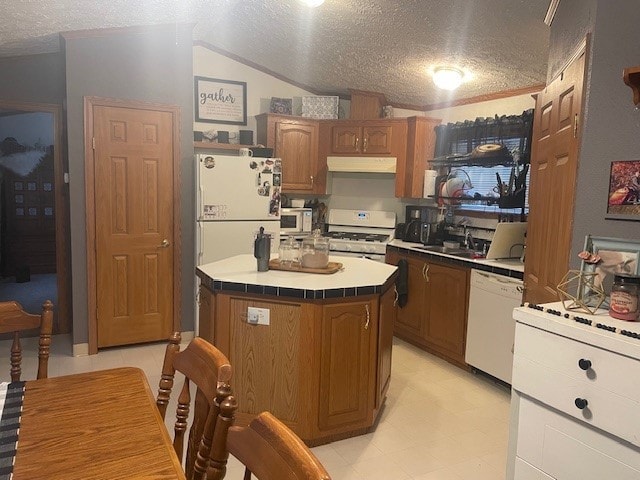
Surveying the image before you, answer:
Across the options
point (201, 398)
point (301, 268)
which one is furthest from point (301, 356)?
point (201, 398)

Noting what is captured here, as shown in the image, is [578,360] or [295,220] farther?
[295,220]

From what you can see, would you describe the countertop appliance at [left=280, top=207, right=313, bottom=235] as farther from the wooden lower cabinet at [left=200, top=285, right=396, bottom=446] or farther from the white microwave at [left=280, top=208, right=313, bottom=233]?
the wooden lower cabinet at [left=200, top=285, right=396, bottom=446]

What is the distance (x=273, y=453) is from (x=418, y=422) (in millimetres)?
2345

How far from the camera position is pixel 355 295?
2.57 metres

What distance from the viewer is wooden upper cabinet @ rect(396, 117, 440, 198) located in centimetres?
475

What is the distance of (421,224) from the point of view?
186 inches

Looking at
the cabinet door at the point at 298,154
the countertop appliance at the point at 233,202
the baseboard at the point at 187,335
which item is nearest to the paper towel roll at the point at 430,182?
the cabinet door at the point at 298,154

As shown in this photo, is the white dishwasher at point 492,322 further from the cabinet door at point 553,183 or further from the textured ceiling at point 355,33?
the textured ceiling at point 355,33

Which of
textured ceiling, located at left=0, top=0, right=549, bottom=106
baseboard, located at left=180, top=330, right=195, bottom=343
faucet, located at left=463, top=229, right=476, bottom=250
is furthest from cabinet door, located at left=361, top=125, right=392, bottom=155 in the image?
baseboard, located at left=180, top=330, right=195, bottom=343

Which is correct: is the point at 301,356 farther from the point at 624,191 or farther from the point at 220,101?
the point at 220,101

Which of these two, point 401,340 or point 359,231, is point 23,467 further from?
point 359,231

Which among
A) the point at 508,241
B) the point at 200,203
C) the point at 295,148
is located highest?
the point at 295,148

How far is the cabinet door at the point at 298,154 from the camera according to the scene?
4.83 metres

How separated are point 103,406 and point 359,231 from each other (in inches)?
162
